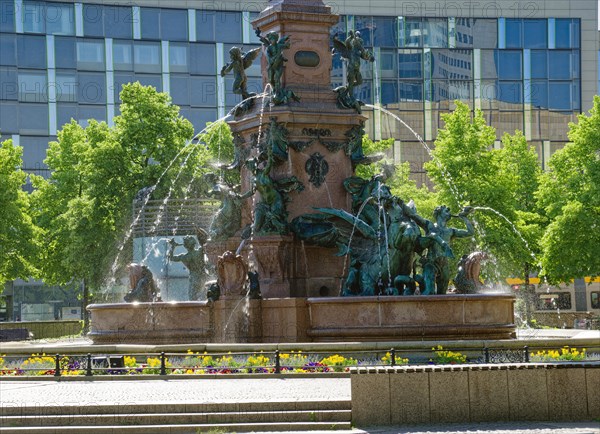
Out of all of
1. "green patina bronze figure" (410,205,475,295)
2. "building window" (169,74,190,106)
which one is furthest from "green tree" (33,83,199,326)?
"building window" (169,74,190,106)

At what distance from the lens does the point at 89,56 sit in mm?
77500

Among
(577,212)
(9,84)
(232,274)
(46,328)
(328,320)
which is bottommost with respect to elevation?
(46,328)

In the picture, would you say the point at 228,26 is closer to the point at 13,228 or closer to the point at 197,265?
the point at 13,228

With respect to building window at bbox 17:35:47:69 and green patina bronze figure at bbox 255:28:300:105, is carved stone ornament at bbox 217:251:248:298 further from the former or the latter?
building window at bbox 17:35:47:69

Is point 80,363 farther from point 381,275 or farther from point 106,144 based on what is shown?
point 106,144

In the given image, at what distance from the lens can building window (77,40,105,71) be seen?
77.4 m

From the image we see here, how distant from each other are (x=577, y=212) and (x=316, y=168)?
19.0 meters

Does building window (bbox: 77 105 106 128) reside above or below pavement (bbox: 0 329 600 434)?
above

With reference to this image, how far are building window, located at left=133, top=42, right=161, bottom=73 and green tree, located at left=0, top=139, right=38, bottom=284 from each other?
89.3 feet

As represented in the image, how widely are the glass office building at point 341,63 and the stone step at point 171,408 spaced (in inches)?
2324

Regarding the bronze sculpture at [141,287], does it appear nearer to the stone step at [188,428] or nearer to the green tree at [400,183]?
the stone step at [188,428]

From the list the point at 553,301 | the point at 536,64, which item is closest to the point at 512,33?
the point at 536,64

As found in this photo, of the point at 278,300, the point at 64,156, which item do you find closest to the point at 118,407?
the point at 278,300

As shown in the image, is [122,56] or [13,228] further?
[122,56]
